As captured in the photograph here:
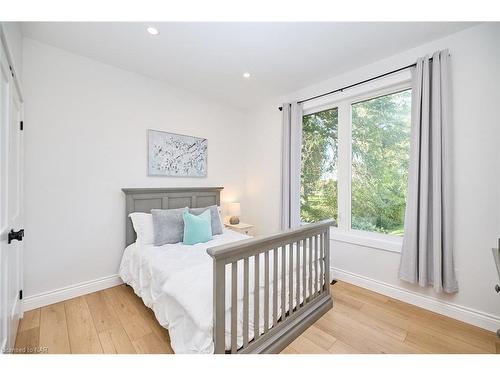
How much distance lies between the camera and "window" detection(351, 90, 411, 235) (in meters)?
2.40

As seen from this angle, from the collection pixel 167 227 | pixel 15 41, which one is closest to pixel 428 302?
pixel 167 227

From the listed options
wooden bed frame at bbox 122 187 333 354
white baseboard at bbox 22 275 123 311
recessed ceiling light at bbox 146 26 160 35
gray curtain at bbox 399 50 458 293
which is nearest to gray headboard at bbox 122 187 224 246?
wooden bed frame at bbox 122 187 333 354

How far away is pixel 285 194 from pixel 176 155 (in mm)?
1627

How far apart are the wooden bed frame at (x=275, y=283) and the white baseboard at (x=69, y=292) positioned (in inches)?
18.5

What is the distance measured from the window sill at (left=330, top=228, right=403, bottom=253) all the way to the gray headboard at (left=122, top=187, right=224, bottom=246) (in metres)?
1.84

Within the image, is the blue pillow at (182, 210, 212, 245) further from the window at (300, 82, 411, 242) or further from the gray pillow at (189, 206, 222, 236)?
the window at (300, 82, 411, 242)

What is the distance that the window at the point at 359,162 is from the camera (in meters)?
2.43

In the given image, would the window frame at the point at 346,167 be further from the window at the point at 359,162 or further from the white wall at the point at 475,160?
the white wall at the point at 475,160

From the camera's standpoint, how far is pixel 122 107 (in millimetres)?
2613

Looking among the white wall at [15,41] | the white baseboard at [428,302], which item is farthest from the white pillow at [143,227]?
the white baseboard at [428,302]

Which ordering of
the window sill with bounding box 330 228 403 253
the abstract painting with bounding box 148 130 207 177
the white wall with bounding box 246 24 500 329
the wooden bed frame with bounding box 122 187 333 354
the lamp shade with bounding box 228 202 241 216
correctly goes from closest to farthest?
the wooden bed frame with bounding box 122 187 333 354 → the white wall with bounding box 246 24 500 329 → the window sill with bounding box 330 228 403 253 → the abstract painting with bounding box 148 130 207 177 → the lamp shade with bounding box 228 202 241 216

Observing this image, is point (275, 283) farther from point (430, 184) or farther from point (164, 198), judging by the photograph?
point (164, 198)

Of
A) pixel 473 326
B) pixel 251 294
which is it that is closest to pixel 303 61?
pixel 251 294
